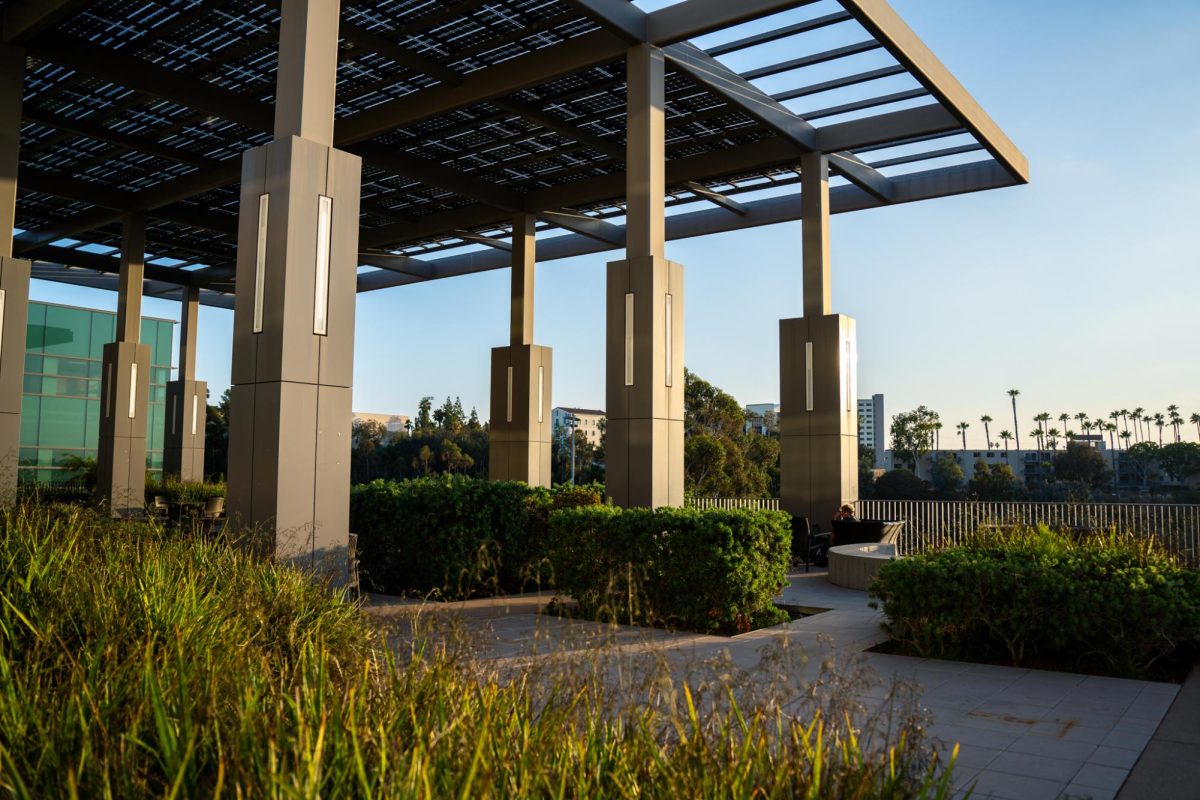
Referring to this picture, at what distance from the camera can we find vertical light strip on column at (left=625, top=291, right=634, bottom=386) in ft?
34.7

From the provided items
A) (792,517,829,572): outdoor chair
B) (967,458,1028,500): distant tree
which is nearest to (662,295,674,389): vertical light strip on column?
(792,517,829,572): outdoor chair

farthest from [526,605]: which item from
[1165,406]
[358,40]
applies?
[1165,406]

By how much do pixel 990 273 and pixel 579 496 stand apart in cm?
1235

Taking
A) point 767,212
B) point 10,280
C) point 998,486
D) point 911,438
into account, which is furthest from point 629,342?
point 911,438

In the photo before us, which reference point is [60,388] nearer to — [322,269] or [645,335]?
[645,335]

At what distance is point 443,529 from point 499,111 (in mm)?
6714

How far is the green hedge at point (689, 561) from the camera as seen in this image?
7.68m

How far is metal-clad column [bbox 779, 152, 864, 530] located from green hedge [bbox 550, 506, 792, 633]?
5987mm

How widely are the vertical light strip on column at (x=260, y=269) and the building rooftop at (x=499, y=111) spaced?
423 centimetres

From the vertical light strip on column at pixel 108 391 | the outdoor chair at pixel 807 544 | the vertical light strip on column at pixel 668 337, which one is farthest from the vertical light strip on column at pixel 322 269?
the vertical light strip on column at pixel 108 391

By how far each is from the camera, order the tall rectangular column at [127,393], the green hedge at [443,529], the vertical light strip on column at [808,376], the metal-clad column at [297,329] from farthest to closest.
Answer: the tall rectangular column at [127,393] → the vertical light strip on column at [808,376] → the green hedge at [443,529] → the metal-clad column at [297,329]

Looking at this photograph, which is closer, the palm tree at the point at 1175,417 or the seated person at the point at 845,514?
the seated person at the point at 845,514

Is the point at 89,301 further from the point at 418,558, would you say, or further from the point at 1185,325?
the point at 1185,325

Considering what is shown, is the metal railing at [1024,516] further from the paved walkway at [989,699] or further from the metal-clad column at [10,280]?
the metal-clad column at [10,280]
